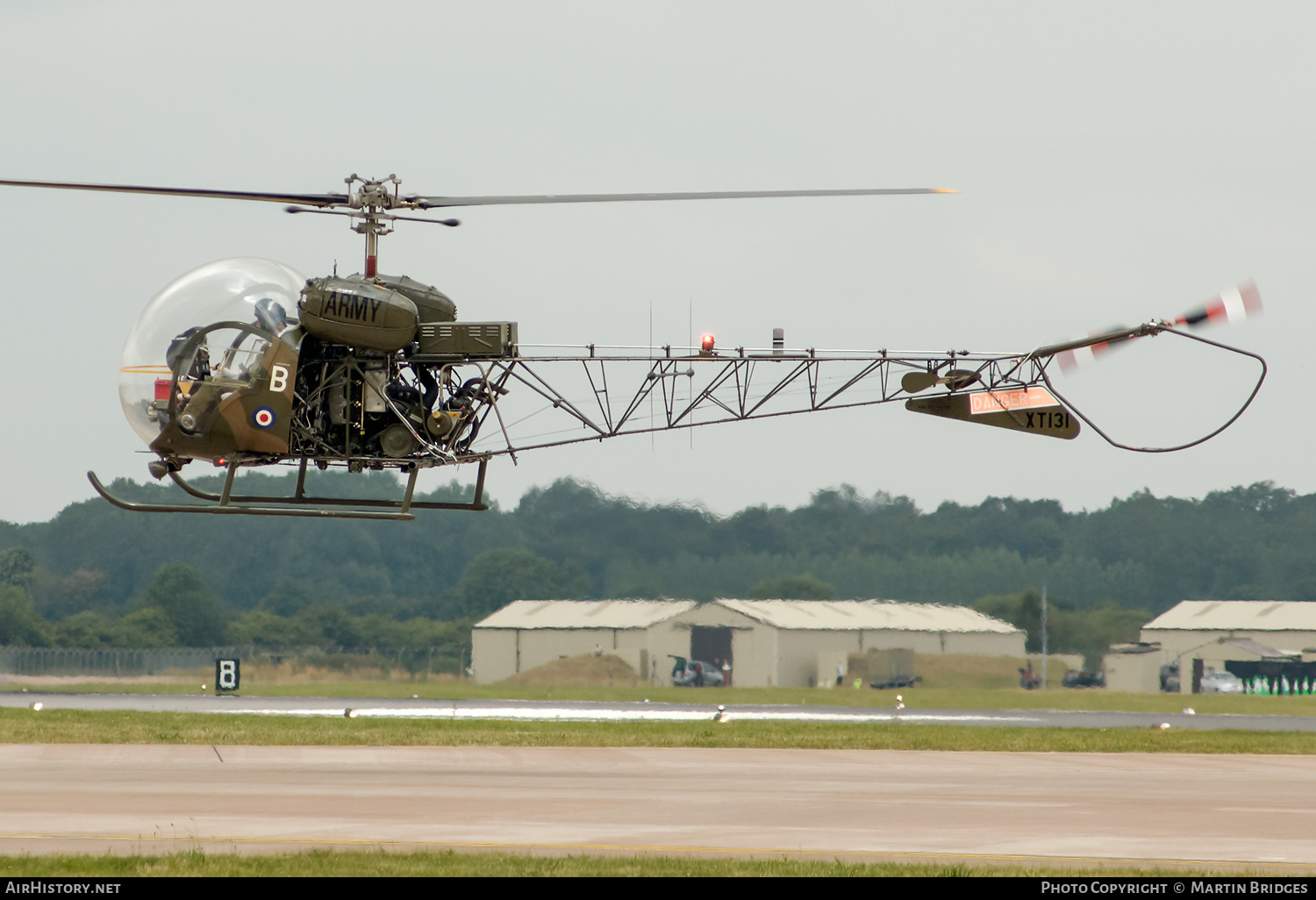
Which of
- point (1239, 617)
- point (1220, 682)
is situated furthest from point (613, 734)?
point (1239, 617)

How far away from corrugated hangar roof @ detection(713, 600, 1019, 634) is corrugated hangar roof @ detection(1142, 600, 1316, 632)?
10.8 metres

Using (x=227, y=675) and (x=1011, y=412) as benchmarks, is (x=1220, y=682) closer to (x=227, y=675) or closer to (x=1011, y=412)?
(x=227, y=675)

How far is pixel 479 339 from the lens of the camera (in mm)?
18312

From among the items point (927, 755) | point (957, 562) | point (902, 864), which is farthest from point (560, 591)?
point (902, 864)

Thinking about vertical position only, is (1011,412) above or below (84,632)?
above

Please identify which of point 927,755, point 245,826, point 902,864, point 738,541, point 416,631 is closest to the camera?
point 902,864

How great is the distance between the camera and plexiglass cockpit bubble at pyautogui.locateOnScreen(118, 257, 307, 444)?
17.4 meters

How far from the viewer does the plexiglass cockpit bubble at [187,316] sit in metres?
17.4

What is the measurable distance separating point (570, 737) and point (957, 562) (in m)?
31.3

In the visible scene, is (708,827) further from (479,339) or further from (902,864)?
(479,339)

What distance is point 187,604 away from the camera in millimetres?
71062

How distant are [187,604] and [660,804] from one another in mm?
58939

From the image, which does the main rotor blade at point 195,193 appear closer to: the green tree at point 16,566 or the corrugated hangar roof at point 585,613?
the corrugated hangar roof at point 585,613

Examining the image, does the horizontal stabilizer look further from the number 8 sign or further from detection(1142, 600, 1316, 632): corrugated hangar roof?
detection(1142, 600, 1316, 632): corrugated hangar roof
